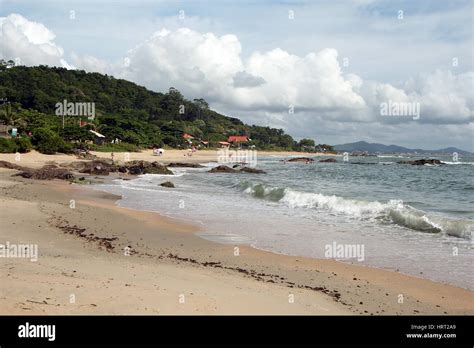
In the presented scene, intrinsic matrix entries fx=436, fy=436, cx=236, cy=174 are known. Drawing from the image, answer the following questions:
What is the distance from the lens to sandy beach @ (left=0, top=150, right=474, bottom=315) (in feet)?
20.3

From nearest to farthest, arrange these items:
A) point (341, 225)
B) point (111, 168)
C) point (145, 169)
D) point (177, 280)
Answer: point (177, 280), point (341, 225), point (111, 168), point (145, 169)

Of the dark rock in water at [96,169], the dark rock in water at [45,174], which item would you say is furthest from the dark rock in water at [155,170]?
the dark rock in water at [45,174]

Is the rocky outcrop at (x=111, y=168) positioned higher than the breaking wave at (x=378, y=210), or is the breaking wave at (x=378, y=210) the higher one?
the rocky outcrop at (x=111, y=168)

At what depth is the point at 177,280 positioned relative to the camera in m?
7.74

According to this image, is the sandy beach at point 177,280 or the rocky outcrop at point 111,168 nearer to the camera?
the sandy beach at point 177,280

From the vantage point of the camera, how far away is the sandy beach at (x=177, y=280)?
244 inches

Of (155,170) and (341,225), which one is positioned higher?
(155,170)

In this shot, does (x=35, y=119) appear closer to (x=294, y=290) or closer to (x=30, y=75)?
(x=294, y=290)

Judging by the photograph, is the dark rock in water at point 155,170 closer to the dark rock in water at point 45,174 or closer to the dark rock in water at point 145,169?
→ the dark rock in water at point 145,169

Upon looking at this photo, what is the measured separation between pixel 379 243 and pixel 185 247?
5.72m

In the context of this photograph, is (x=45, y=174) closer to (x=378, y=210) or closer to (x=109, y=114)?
(x=378, y=210)

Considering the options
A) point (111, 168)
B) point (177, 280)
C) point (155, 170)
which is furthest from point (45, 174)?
point (177, 280)
